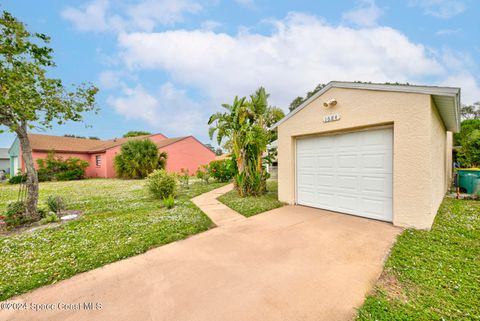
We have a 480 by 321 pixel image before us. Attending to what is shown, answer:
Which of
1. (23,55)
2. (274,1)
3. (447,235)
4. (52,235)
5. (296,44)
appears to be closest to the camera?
(447,235)

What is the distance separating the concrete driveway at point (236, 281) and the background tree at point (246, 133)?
151 inches

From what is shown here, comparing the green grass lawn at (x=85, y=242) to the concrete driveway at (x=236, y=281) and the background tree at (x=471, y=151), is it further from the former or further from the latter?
the background tree at (x=471, y=151)

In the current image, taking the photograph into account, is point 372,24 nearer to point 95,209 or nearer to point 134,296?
point 134,296

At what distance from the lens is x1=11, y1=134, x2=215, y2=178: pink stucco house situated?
1834cm

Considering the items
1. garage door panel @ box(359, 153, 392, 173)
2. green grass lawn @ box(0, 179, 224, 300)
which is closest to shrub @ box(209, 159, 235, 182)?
green grass lawn @ box(0, 179, 224, 300)

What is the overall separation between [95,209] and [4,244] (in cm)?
274

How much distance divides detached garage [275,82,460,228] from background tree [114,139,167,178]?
558 inches

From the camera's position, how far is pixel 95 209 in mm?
6559

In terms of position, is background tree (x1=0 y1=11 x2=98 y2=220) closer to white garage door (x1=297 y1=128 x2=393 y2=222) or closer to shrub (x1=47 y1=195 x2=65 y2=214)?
shrub (x1=47 y1=195 x2=65 y2=214)

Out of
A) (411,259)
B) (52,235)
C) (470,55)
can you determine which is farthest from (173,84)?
(470,55)

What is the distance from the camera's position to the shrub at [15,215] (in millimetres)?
4855

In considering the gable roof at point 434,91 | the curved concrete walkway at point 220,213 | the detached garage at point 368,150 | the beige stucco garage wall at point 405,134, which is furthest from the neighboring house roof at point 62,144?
the beige stucco garage wall at point 405,134

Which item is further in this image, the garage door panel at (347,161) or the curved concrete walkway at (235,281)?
the garage door panel at (347,161)

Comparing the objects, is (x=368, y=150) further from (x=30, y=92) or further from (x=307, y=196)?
(x=30, y=92)
